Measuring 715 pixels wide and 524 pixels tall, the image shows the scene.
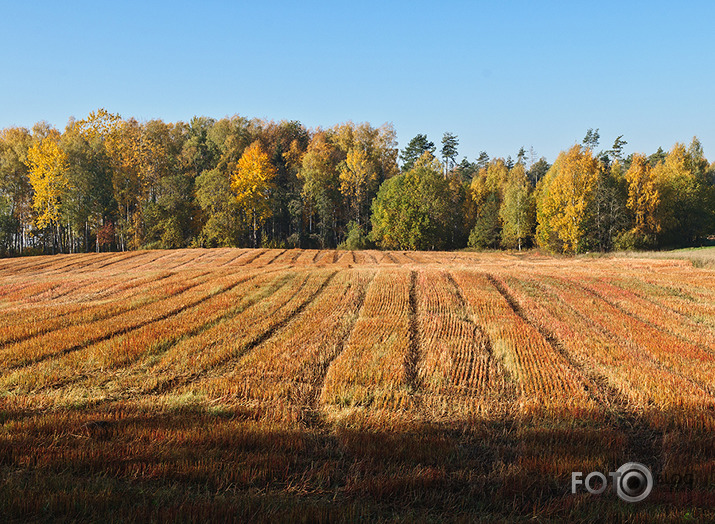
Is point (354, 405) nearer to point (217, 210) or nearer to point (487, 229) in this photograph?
point (217, 210)

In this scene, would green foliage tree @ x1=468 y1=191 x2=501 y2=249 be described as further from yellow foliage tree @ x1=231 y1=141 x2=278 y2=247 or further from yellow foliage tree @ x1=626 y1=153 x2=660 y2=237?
yellow foliage tree @ x1=231 y1=141 x2=278 y2=247

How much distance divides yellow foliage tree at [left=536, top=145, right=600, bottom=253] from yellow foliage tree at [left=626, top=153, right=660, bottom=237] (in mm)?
6458

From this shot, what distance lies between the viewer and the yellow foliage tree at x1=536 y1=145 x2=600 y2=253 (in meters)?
60.2

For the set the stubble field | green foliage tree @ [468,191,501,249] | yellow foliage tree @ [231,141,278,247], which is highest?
yellow foliage tree @ [231,141,278,247]

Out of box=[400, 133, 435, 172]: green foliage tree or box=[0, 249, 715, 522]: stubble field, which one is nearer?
box=[0, 249, 715, 522]: stubble field

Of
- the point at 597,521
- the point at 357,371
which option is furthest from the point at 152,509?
the point at 357,371

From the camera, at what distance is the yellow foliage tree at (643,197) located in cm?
6391

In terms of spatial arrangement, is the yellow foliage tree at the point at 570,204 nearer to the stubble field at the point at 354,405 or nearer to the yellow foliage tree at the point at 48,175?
the stubble field at the point at 354,405

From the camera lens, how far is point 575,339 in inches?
541

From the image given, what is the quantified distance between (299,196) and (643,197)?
2224 inches

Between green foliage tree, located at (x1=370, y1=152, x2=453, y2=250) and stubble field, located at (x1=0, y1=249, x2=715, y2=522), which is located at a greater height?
green foliage tree, located at (x1=370, y1=152, x2=453, y2=250)

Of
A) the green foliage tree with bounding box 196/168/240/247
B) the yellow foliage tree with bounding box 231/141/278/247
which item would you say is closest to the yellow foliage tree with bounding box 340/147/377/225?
the yellow foliage tree with bounding box 231/141/278/247

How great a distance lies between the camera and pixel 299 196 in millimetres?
78688

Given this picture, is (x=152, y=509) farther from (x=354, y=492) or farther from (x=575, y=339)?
(x=575, y=339)
